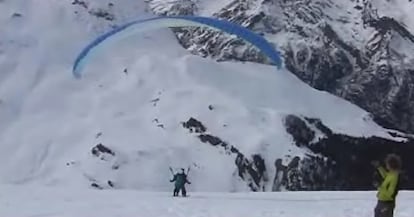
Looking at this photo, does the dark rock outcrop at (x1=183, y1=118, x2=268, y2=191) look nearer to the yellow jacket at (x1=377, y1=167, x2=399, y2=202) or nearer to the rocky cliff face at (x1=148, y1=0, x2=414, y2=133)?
the rocky cliff face at (x1=148, y1=0, x2=414, y2=133)

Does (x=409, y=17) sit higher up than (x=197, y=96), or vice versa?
(x=409, y=17)

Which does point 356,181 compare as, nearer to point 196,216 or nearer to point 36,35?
point 36,35

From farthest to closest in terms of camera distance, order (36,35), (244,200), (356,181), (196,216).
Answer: (36,35), (356,181), (244,200), (196,216)

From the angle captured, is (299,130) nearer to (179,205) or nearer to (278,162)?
(278,162)

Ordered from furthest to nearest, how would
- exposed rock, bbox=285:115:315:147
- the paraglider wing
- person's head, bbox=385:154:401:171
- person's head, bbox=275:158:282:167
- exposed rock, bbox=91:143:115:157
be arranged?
exposed rock, bbox=285:115:315:147, person's head, bbox=275:158:282:167, exposed rock, bbox=91:143:115:157, the paraglider wing, person's head, bbox=385:154:401:171

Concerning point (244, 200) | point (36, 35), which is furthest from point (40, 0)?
point (244, 200)

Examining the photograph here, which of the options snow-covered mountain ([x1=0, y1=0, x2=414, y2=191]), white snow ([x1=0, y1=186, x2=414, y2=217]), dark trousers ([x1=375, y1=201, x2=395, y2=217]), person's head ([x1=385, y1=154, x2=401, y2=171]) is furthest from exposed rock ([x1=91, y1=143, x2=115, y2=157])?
person's head ([x1=385, y1=154, x2=401, y2=171])
